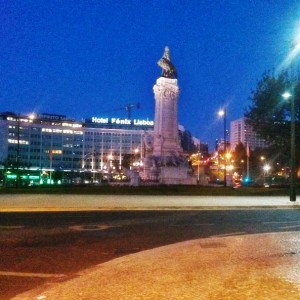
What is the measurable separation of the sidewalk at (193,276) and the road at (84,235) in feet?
2.80

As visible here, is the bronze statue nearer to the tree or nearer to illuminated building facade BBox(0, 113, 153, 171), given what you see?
the tree

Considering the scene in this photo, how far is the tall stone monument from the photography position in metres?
58.3

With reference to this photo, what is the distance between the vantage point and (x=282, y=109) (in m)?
48.8

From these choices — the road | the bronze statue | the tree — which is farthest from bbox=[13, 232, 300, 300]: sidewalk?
the bronze statue

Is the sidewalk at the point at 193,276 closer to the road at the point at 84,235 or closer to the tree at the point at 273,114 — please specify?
the road at the point at 84,235

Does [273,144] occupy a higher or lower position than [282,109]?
lower

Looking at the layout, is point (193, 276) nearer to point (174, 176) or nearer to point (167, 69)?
point (174, 176)

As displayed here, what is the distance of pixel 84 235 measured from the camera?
14164 millimetres

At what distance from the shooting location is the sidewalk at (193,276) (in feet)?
22.7

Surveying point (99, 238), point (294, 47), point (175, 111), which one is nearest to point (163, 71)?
point (175, 111)

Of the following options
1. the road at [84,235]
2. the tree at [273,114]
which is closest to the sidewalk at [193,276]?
the road at [84,235]

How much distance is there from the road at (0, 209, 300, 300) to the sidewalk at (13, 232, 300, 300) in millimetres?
855

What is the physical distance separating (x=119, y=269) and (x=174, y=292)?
2.08 m

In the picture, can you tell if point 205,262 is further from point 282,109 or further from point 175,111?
point 175,111
